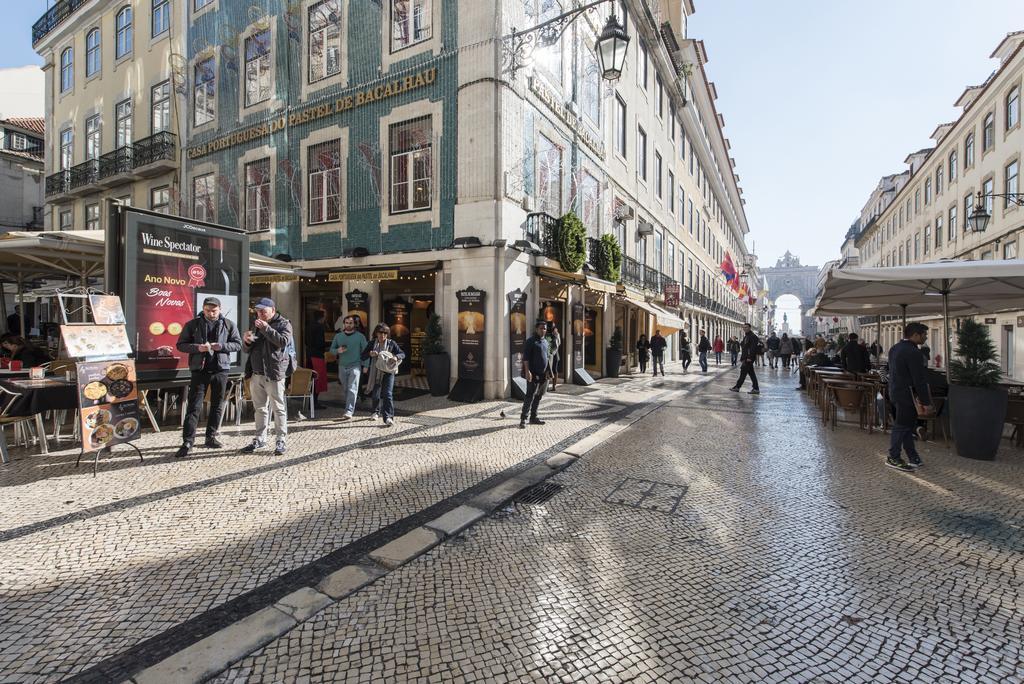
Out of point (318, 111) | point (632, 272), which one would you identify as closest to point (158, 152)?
point (318, 111)

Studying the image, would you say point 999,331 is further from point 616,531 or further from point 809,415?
point 616,531

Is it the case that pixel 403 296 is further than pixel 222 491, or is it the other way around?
pixel 403 296

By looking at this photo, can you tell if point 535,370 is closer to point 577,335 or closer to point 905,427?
point 905,427

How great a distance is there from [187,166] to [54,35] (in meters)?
12.2

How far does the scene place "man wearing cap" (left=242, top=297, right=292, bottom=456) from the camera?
566 centimetres

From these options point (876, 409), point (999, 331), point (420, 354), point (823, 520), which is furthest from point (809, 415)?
point (999, 331)

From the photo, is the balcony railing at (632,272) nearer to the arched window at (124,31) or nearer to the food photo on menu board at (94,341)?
the food photo on menu board at (94,341)

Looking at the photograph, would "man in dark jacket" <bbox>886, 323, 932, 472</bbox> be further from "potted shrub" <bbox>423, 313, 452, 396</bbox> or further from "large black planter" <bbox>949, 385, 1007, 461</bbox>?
"potted shrub" <bbox>423, 313, 452, 396</bbox>

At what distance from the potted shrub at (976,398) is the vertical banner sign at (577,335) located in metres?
8.59

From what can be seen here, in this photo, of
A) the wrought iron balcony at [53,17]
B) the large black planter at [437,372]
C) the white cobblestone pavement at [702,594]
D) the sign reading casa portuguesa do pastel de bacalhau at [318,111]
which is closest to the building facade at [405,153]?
the sign reading casa portuguesa do pastel de bacalhau at [318,111]

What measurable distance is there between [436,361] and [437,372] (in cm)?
26

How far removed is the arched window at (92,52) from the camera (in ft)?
62.5

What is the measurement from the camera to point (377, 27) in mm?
12047

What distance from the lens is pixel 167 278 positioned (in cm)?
700
